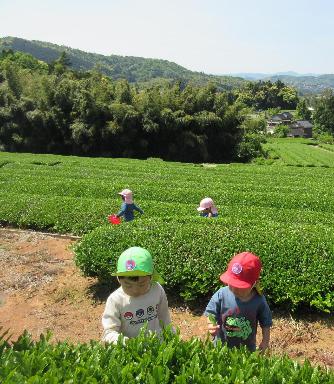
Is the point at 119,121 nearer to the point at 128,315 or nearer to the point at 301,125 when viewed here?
the point at 128,315

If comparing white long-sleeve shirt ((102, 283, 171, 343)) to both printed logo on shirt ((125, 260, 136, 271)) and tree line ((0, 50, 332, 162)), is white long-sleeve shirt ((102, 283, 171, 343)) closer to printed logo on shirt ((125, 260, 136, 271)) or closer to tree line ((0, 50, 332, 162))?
printed logo on shirt ((125, 260, 136, 271))

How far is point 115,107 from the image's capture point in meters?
36.8

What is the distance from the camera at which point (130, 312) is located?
413 cm

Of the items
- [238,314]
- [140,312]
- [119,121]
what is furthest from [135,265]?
[119,121]

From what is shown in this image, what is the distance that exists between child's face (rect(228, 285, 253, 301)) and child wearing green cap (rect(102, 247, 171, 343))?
2.43ft

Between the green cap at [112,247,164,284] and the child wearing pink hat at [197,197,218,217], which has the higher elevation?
the green cap at [112,247,164,284]

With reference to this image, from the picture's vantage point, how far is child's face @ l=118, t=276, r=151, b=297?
13.2 ft

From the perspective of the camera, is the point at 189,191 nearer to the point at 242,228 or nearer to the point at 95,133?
the point at 242,228

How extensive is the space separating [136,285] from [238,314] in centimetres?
117

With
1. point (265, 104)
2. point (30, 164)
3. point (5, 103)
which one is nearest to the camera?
point (30, 164)

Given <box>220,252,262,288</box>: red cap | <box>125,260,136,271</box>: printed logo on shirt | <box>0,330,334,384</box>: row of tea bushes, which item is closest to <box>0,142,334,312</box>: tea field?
<box>220,252,262,288</box>: red cap

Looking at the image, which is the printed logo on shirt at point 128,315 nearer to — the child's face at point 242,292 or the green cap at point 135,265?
the green cap at point 135,265

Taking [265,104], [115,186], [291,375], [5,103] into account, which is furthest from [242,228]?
[265,104]

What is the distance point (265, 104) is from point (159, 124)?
337ft
